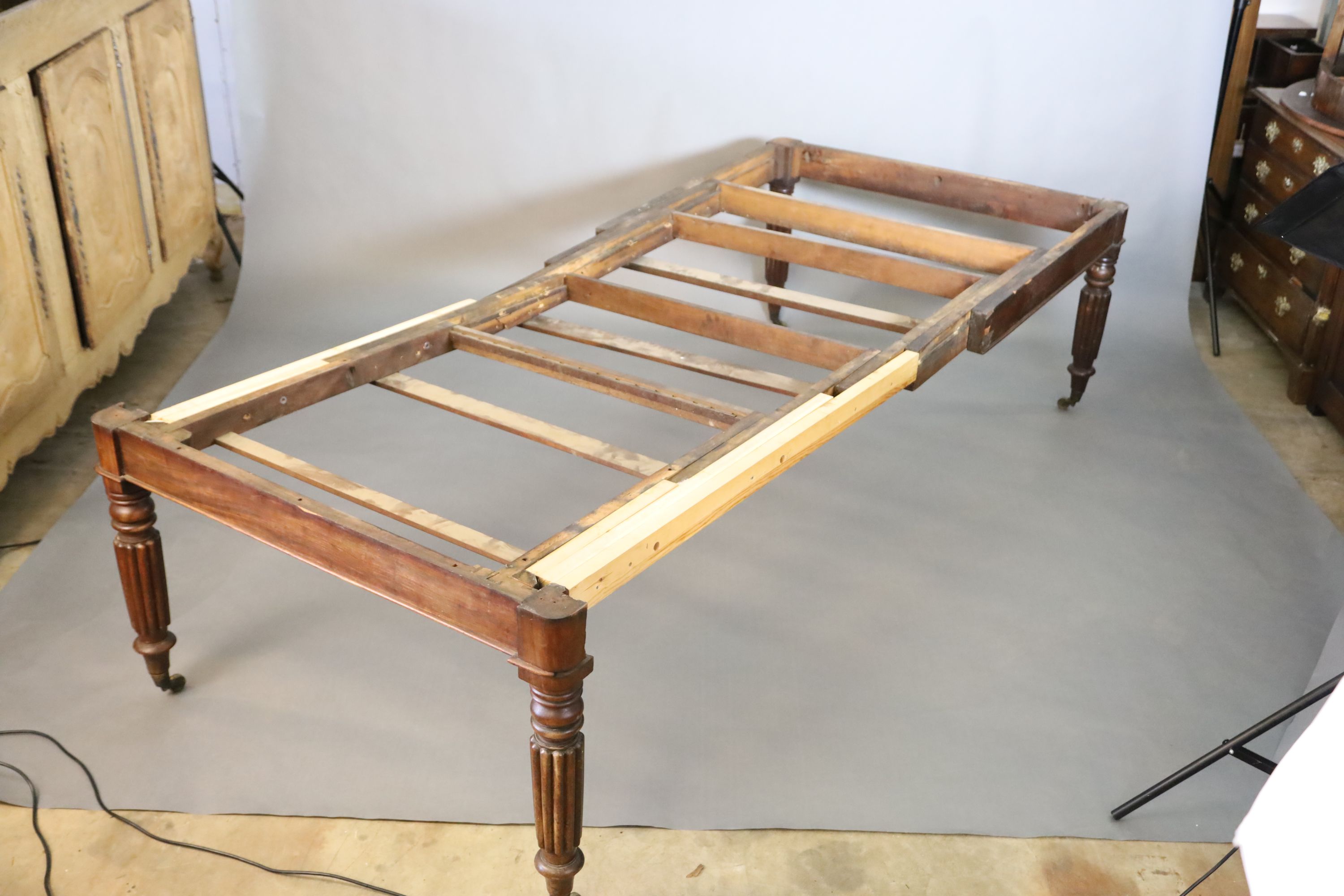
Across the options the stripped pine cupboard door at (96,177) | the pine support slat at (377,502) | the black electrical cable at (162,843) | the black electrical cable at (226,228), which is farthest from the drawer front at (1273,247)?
the black electrical cable at (226,228)

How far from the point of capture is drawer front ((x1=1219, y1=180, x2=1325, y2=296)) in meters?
3.43

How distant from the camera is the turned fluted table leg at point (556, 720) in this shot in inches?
63.6

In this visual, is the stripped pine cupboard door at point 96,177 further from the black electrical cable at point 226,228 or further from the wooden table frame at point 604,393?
the wooden table frame at point 604,393

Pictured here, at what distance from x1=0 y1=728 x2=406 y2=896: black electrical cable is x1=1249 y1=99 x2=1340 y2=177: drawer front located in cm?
285

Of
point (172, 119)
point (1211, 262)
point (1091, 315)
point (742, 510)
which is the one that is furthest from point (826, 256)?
point (172, 119)

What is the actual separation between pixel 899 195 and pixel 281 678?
86.6 inches

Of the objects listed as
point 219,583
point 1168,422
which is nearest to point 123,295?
point 219,583

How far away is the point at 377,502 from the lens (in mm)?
1972

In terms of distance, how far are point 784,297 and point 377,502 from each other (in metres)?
1.27

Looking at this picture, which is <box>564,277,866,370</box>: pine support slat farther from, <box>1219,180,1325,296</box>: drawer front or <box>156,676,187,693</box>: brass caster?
<box>1219,180,1325,296</box>: drawer front

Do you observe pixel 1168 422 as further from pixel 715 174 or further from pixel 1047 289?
pixel 715 174

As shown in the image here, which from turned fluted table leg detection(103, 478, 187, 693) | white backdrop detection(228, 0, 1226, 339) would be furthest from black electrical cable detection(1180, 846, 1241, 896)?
white backdrop detection(228, 0, 1226, 339)

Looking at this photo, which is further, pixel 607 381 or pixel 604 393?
pixel 604 393

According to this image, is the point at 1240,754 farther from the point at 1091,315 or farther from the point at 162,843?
the point at 162,843
